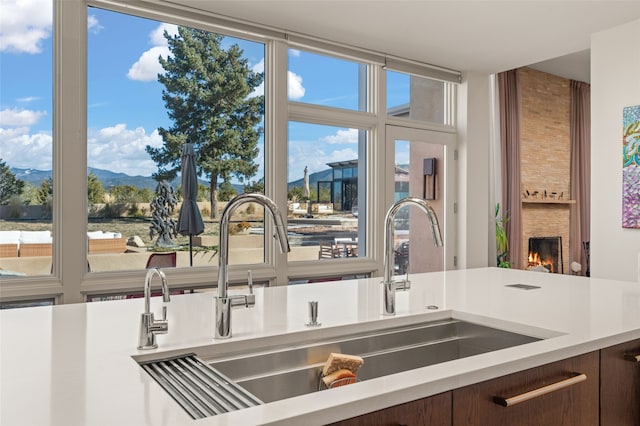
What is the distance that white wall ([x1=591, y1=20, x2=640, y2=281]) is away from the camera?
4.21 metres

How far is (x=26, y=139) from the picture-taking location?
332cm

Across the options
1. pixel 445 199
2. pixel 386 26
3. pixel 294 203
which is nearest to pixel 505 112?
pixel 445 199

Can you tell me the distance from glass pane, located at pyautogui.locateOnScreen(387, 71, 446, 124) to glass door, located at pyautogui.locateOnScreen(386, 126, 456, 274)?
19cm

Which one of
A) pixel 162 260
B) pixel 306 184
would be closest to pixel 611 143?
pixel 306 184

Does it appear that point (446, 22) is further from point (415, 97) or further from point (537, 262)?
point (537, 262)

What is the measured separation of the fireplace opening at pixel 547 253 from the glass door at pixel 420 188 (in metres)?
2.15

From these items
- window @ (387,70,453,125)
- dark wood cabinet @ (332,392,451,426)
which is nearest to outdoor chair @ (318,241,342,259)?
window @ (387,70,453,125)

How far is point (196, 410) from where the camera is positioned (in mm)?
825

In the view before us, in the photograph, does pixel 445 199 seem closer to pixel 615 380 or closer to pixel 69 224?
pixel 69 224

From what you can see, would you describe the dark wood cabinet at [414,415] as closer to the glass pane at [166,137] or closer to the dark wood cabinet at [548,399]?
the dark wood cabinet at [548,399]

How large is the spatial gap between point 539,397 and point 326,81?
3938 mm

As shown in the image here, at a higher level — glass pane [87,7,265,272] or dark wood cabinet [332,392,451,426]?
glass pane [87,7,265,272]

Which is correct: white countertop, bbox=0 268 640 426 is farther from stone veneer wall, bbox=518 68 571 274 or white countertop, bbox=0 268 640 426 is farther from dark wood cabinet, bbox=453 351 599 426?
stone veneer wall, bbox=518 68 571 274

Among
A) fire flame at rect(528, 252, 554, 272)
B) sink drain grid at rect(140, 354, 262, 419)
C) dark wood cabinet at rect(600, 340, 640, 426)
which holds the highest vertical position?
sink drain grid at rect(140, 354, 262, 419)
